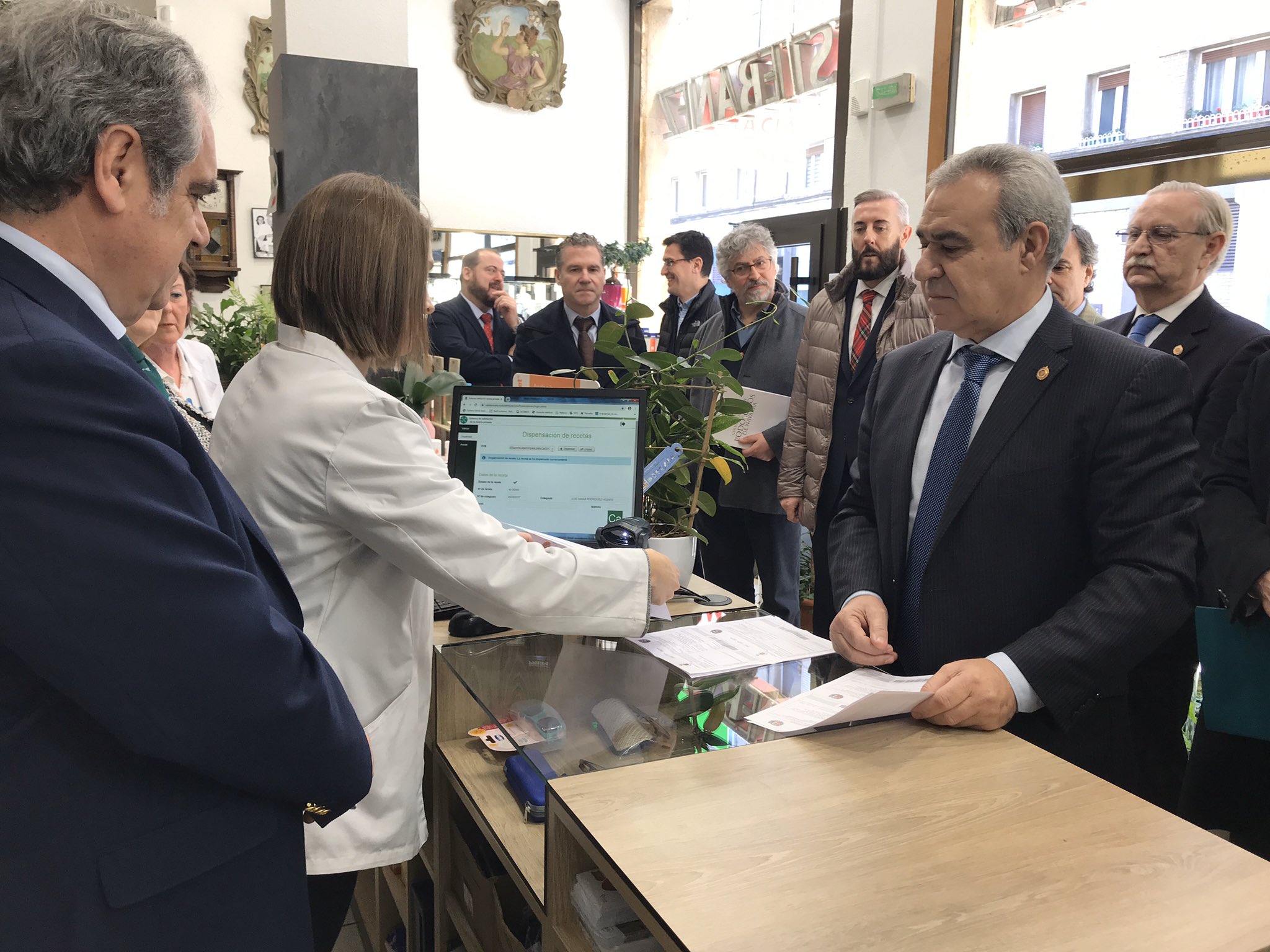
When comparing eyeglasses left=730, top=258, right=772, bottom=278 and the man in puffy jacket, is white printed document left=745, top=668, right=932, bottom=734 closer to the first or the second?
the man in puffy jacket

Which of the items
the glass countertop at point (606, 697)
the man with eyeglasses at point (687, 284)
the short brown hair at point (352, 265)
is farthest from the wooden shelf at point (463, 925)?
the man with eyeglasses at point (687, 284)

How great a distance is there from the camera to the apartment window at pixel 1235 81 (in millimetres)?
3557

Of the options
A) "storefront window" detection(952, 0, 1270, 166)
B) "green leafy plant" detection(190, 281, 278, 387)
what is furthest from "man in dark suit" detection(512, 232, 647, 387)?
"storefront window" detection(952, 0, 1270, 166)

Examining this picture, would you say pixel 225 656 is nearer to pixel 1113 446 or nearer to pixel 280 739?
pixel 280 739

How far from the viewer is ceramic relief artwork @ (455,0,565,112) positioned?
730cm

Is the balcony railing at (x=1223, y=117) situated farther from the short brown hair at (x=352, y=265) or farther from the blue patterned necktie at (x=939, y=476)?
the short brown hair at (x=352, y=265)

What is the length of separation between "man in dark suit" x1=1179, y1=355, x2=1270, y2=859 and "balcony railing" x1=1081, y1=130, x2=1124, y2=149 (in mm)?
2661

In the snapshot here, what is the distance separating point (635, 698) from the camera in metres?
1.33

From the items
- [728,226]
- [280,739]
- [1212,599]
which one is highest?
[728,226]

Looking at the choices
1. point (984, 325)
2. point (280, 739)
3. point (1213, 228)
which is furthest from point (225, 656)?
point (1213, 228)

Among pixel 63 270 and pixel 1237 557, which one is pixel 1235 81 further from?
pixel 63 270

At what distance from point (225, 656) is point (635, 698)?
693 millimetres

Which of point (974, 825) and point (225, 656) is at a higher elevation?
point (225, 656)

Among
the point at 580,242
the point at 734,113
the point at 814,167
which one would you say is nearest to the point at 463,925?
the point at 580,242
